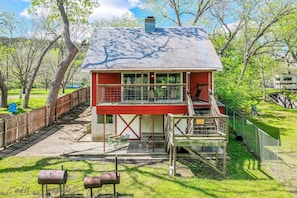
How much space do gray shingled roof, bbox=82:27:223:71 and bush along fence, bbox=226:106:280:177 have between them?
4.16 metres

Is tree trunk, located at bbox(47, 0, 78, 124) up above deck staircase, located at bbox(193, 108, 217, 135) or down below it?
above

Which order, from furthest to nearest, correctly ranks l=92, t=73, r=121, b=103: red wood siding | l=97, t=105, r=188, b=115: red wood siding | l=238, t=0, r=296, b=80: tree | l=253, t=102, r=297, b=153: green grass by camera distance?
l=238, t=0, r=296, b=80: tree
l=253, t=102, r=297, b=153: green grass
l=92, t=73, r=121, b=103: red wood siding
l=97, t=105, r=188, b=115: red wood siding

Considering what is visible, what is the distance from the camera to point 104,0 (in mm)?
23438

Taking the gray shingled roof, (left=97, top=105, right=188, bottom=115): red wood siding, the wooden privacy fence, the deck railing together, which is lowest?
the wooden privacy fence

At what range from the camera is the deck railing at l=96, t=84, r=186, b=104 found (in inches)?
564

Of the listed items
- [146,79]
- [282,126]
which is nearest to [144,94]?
[146,79]

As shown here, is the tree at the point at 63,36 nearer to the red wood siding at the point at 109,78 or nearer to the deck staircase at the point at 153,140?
the red wood siding at the point at 109,78

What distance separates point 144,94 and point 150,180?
6.33 m

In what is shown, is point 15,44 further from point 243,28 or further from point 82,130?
point 243,28

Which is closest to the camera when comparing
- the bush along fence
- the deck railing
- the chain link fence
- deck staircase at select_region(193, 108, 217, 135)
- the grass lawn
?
the grass lawn

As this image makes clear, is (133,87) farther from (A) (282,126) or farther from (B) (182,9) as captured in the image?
(B) (182,9)

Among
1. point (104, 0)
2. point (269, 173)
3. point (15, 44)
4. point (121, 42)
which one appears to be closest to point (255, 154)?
point (269, 173)

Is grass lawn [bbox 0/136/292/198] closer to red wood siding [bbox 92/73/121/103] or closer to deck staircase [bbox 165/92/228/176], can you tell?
deck staircase [bbox 165/92/228/176]

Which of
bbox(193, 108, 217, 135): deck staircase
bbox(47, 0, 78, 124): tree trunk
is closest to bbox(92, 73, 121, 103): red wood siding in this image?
bbox(193, 108, 217, 135): deck staircase
